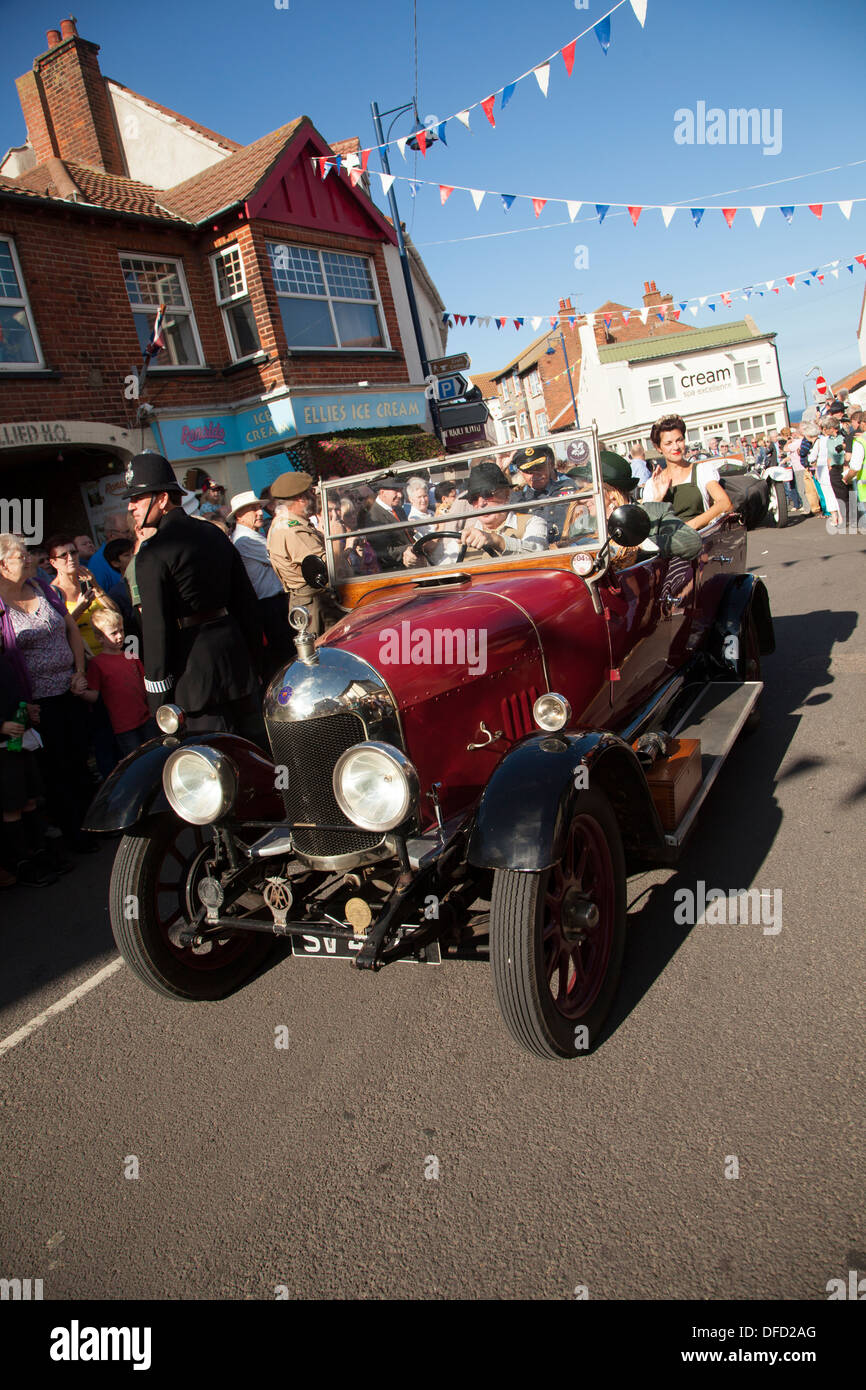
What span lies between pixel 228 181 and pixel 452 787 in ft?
42.1

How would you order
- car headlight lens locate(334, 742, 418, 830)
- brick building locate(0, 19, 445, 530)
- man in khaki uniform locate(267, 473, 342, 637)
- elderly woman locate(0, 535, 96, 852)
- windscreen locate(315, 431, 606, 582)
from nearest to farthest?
car headlight lens locate(334, 742, 418, 830), windscreen locate(315, 431, 606, 582), elderly woman locate(0, 535, 96, 852), man in khaki uniform locate(267, 473, 342, 637), brick building locate(0, 19, 445, 530)

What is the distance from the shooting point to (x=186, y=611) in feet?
13.1

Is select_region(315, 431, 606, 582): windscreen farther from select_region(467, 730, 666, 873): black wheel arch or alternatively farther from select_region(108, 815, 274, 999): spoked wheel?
select_region(108, 815, 274, 999): spoked wheel

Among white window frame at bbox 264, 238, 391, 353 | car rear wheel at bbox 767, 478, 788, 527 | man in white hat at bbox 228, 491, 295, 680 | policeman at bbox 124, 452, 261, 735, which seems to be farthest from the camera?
car rear wheel at bbox 767, 478, 788, 527

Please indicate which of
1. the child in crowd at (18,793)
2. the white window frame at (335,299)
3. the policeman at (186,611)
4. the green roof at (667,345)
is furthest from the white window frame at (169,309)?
the green roof at (667,345)

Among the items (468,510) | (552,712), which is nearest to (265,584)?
(468,510)

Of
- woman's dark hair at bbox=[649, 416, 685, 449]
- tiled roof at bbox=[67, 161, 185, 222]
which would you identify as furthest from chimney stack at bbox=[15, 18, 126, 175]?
woman's dark hair at bbox=[649, 416, 685, 449]

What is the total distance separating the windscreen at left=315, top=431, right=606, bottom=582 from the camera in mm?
3592

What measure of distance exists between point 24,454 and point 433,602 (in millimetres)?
8637

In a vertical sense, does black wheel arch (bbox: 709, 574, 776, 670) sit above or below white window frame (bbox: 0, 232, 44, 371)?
below

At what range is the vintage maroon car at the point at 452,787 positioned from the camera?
2.44 meters

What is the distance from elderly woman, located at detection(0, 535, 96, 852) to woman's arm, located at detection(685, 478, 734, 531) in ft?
13.1

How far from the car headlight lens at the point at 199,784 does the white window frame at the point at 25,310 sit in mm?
8606
